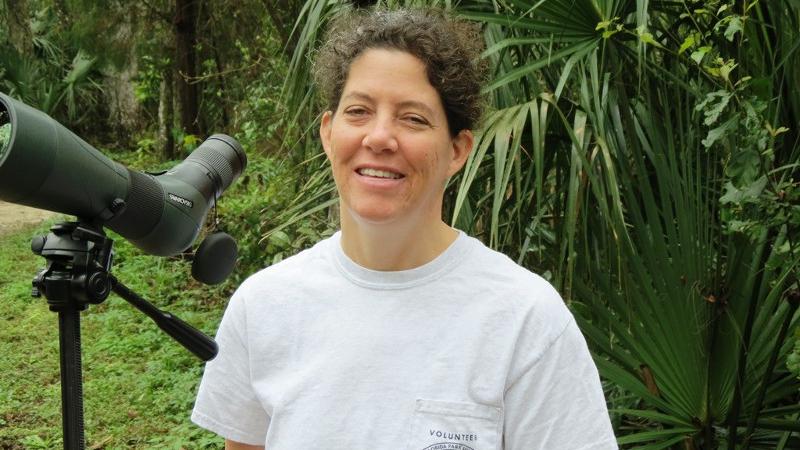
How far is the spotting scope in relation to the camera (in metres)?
1.44

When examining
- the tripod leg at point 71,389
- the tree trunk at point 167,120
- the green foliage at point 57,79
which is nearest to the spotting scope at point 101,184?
the tripod leg at point 71,389

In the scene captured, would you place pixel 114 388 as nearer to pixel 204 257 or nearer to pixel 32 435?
pixel 32 435

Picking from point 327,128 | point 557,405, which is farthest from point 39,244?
point 557,405

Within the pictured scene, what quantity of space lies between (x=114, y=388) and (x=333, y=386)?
4.40 m

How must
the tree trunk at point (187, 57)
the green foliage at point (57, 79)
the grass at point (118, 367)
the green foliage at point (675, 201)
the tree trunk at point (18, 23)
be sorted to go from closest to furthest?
the green foliage at point (675, 201) < the grass at point (118, 367) < the tree trunk at point (187, 57) < the tree trunk at point (18, 23) < the green foliage at point (57, 79)

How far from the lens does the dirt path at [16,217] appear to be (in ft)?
33.6

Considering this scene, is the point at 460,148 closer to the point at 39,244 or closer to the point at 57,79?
the point at 39,244

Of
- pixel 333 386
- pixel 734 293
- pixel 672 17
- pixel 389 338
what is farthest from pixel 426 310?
pixel 672 17

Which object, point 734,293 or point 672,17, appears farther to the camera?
point 672,17

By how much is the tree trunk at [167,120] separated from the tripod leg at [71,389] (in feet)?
31.8

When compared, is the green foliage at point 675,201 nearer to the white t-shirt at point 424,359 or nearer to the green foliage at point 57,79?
the white t-shirt at point 424,359

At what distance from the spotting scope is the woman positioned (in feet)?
0.70

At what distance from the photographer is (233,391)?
162 centimetres

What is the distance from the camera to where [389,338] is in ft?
4.85
